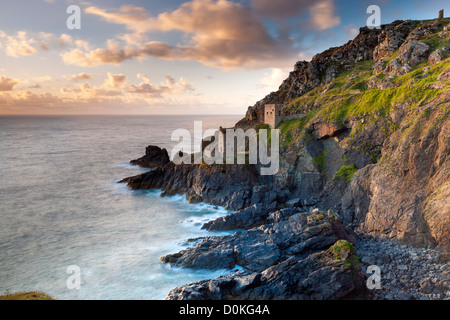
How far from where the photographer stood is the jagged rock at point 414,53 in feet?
137

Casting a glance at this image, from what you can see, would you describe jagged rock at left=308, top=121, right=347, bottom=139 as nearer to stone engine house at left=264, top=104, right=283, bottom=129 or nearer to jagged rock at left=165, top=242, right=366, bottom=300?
stone engine house at left=264, top=104, right=283, bottom=129

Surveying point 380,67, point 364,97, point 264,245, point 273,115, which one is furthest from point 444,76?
point 264,245

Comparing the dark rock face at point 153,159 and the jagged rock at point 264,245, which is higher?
the dark rock face at point 153,159

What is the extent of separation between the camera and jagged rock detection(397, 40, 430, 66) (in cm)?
4191

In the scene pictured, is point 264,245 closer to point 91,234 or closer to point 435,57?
point 91,234

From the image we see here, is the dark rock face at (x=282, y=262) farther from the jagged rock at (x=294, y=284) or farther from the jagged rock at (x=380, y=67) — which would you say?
the jagged rock at (x=380, y=67)

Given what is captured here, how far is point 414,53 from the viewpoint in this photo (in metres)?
42.7

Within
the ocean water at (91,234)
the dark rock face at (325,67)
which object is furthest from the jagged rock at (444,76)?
the dark rock face at (325,67)

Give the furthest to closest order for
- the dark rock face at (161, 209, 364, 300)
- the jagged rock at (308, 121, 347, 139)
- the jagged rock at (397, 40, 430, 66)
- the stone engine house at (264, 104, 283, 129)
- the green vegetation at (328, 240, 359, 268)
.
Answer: the stone engine house at (264, 104, 283, 129)
the jagged rock at (397, 40, 430, 66)
the jagged rock at (308, 121, 347, 139)
the green vegetation at (328, 240, 359, 268)
the dark rock face at (161, 209, 364, 300)

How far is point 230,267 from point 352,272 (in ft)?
34.3

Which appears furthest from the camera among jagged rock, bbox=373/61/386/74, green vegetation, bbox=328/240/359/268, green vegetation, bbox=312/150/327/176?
jagged rock, bbox=373/61/386/74

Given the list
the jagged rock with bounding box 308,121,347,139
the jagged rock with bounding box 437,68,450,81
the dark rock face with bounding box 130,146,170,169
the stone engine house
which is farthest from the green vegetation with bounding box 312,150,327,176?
the dark rock face with bounding box 130,146,170,169

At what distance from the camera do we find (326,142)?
133 feet
